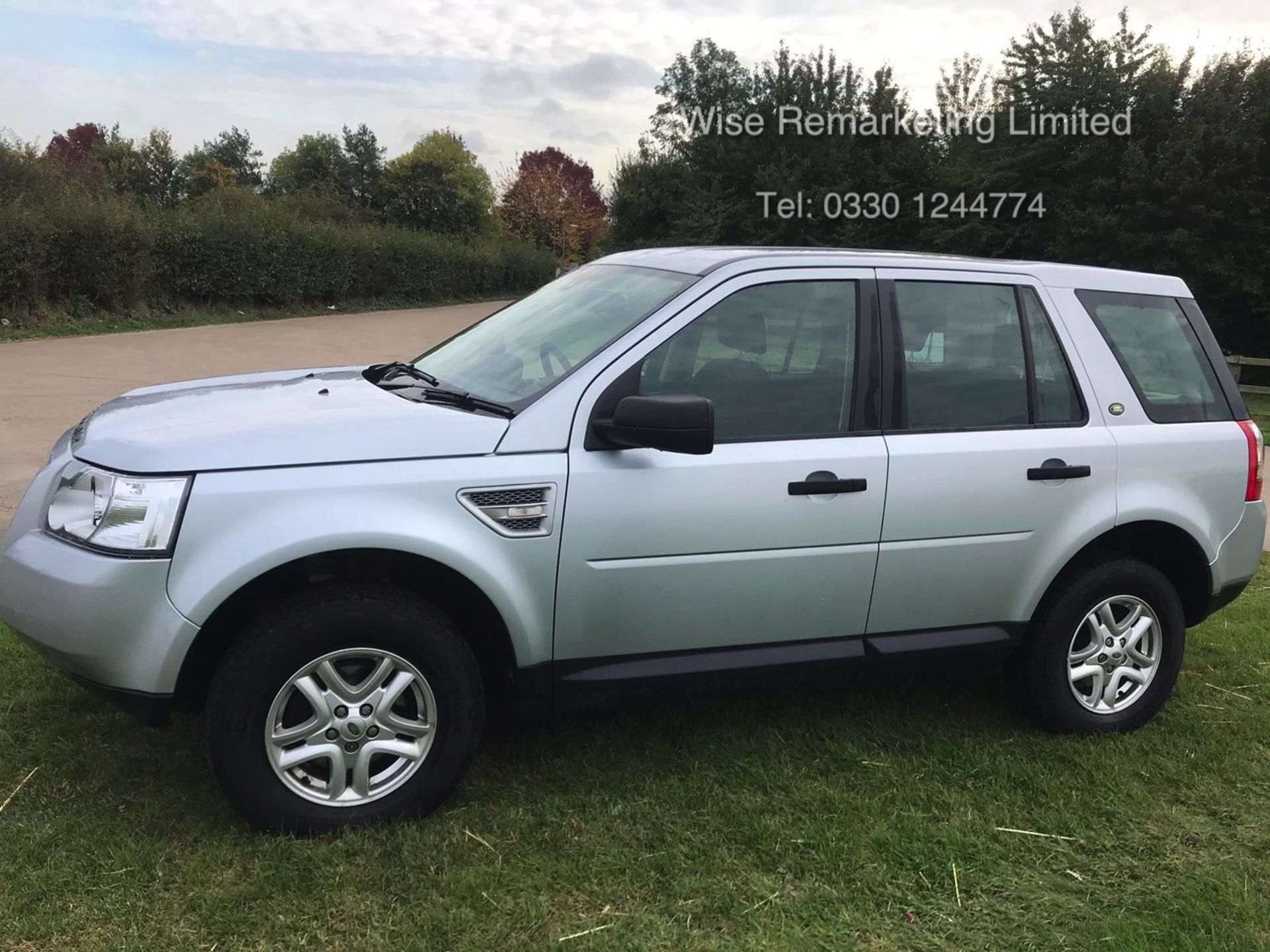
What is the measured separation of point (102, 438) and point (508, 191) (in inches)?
2614

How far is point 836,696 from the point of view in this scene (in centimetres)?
435

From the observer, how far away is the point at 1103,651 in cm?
396

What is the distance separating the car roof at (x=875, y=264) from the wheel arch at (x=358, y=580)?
53.8 inches

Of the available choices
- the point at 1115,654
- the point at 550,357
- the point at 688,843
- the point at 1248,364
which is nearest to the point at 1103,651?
the point at 1115,654

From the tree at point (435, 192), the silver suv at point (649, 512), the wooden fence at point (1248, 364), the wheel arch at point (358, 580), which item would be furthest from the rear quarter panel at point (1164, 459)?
the tree at point (435, 192)

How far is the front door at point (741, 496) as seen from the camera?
10.2 ft

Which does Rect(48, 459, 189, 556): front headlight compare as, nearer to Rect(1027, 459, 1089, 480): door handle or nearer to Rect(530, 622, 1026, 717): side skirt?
Rect(530, 622, 1026, 717): side skirt

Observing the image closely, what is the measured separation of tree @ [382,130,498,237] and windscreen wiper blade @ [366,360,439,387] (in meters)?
55.2

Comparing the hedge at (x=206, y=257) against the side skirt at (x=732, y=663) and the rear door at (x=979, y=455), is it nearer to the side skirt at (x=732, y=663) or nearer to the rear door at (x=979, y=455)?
the side skirt at (x=732, y=663)

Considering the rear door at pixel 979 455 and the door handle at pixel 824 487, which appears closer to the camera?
the door handle at pixel 824 487

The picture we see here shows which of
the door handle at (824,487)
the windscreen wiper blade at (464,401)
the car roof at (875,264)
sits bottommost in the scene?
the door handle at (824,487)

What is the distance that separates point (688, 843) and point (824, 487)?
3.95 feet

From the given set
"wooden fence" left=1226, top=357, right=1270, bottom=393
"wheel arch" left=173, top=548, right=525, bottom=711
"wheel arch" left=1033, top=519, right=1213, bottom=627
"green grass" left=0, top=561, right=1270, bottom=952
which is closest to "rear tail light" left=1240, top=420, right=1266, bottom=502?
"wheel arch" left=1033, top=519, right=1213, bottom=627

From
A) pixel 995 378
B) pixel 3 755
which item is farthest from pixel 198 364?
pixel 995 378
